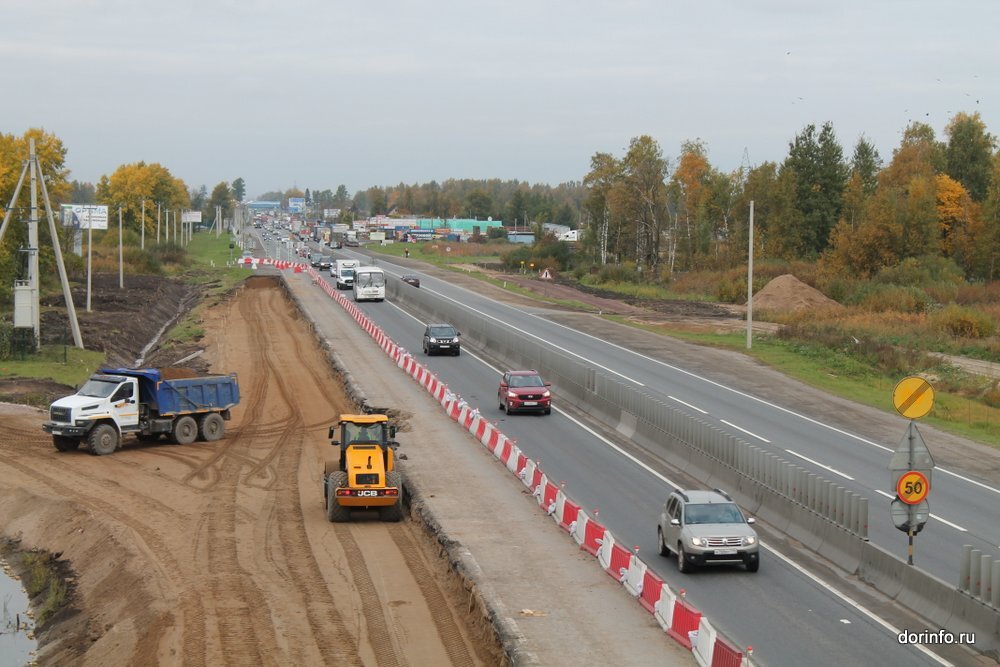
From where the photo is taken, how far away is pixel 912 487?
1659 centimetres

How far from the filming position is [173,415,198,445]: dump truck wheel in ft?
115

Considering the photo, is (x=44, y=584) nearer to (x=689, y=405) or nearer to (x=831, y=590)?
(x=831, y=590)

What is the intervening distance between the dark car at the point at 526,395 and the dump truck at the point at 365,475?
13.2m

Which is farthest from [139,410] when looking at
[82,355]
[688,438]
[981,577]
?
[981,577]

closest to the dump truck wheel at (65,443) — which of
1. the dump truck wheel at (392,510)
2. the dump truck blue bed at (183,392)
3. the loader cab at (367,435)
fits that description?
the dump truck blue bed at (183,392)

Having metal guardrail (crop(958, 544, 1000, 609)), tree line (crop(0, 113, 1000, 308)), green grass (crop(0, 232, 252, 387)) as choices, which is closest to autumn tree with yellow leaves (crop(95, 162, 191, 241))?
tree line (crop(0, 113, 1000, 308))

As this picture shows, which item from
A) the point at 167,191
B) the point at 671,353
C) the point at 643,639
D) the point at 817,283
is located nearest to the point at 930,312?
the point at 817,283

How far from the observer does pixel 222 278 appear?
112 metres

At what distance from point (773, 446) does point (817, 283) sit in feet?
198

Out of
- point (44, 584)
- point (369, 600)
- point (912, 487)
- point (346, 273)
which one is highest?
point (346, 273)

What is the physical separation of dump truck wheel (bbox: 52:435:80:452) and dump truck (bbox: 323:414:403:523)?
11820 millimetres

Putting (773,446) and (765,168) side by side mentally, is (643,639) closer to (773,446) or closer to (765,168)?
(773,446)

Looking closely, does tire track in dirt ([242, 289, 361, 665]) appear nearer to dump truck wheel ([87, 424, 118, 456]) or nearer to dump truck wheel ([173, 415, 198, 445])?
dump truck wheel ([173, 415, 198, 445])

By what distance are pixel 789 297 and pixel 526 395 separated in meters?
49.5
